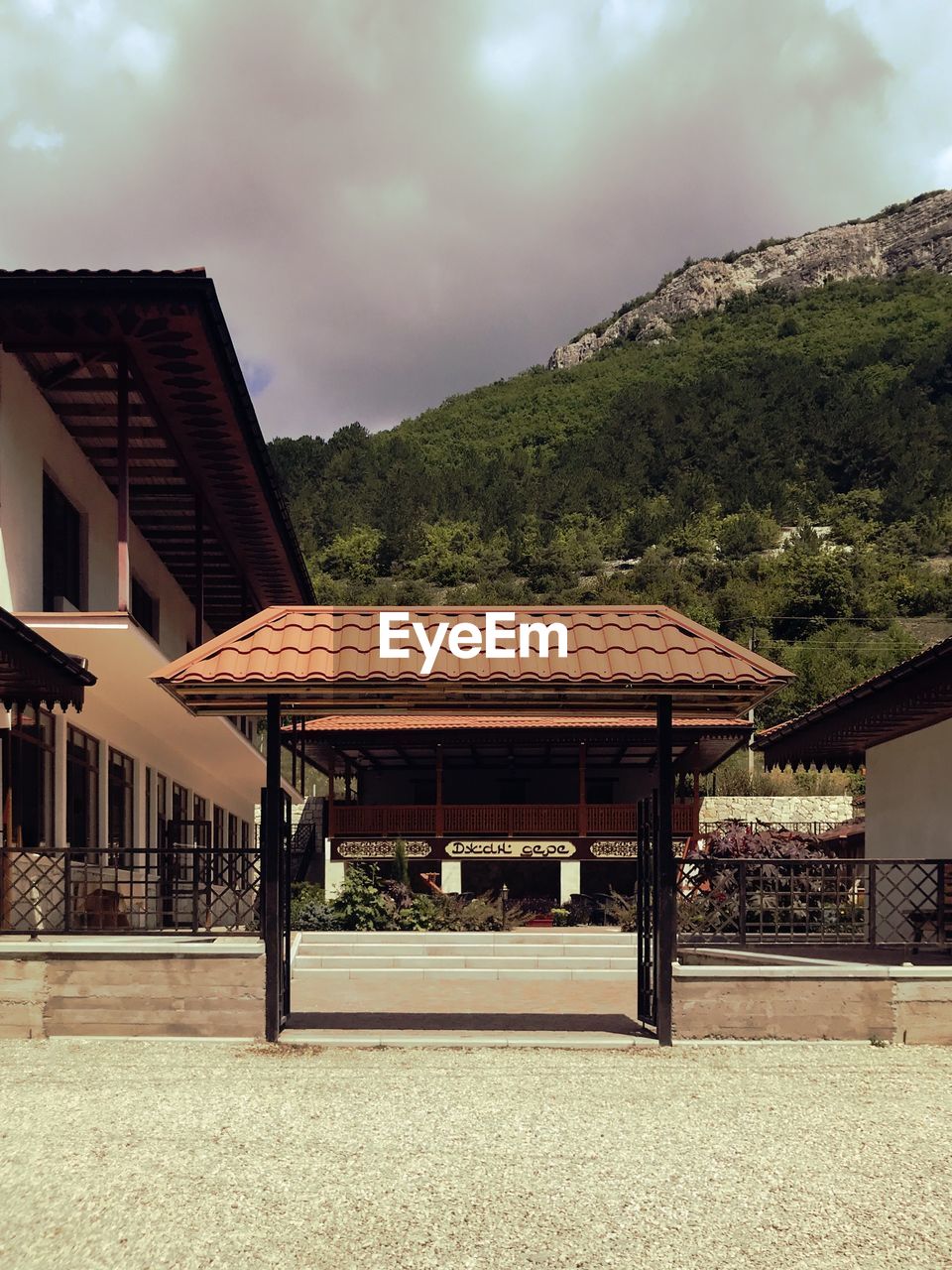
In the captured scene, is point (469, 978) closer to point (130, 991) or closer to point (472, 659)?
point (130, 991)

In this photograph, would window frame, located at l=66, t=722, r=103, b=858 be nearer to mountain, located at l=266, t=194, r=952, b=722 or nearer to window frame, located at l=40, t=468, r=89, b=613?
window frame, located at l=40, t=468, r=89, b=613

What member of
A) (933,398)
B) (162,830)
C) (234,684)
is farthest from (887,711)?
(933,398)

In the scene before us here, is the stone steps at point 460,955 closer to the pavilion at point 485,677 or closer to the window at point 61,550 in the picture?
the window at point 61,550

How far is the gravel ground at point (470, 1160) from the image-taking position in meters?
5.93

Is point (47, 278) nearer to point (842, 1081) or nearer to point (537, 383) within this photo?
point (842, 1081)

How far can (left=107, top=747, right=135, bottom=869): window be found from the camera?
21.6 meters

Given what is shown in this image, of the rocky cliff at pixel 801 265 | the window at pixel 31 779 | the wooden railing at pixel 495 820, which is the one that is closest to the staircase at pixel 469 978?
the window at pixel 31 779

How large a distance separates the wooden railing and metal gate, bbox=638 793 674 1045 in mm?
19608

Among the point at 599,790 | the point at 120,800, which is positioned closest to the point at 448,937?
the point at 120,800

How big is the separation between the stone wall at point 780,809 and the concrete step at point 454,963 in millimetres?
23996

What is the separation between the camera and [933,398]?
9544 cm

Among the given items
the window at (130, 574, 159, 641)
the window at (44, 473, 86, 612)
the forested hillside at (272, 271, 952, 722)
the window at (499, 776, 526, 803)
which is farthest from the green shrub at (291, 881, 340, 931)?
the forested hillside at (272, 271, 952, 722)

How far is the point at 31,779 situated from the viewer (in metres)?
16.5

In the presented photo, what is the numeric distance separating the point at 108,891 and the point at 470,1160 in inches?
375
